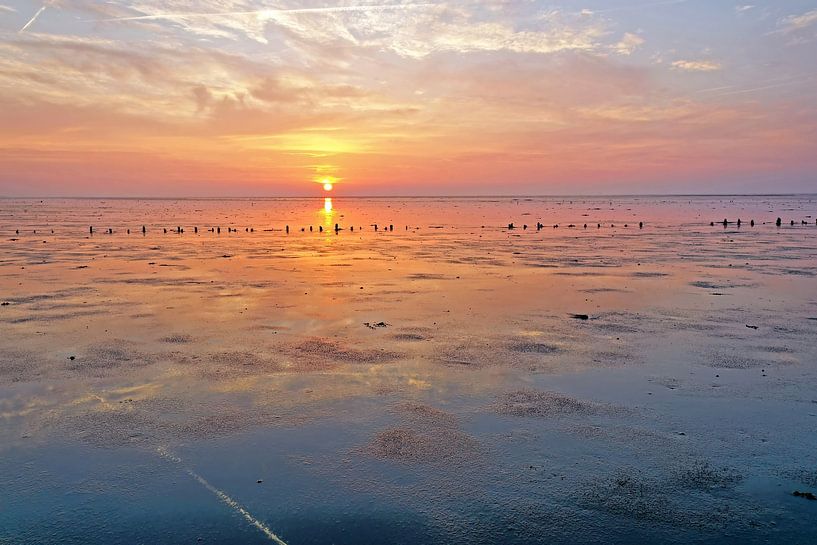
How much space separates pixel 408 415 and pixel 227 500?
3852mm

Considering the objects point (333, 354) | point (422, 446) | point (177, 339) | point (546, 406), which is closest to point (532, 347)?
point (546, 406)

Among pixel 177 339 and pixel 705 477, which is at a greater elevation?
pixel 177 339

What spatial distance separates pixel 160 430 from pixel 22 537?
317 centimetres

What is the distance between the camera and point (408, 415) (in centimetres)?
1084

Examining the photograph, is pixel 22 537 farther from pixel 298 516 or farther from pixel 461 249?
pixel 461 249

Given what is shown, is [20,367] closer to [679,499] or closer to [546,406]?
[546,406]

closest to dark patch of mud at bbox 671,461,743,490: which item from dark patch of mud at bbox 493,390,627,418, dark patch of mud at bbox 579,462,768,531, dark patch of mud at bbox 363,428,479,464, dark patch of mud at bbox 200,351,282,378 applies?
dark patch of mud at bbox 579,462,768,531

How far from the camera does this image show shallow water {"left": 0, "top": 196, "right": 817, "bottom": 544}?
754 cm

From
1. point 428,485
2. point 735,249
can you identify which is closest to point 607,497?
point 428,485

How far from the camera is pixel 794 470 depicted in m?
8.73

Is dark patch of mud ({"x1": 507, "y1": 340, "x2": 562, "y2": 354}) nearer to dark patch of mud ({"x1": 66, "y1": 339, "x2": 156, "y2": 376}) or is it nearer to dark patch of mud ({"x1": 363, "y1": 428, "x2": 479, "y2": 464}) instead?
dark patch of mud ({"x1": 363, "y1": 428, "x2": 479, "y2": 464})

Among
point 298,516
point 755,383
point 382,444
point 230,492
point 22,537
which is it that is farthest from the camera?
point 755,383

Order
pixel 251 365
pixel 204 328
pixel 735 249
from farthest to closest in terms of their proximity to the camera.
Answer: pixel 735 249 → pixel 204 328 → pixel 251 365

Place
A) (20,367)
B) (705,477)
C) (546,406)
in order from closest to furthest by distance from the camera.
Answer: (705,477) → (546,406) → (20,367)
